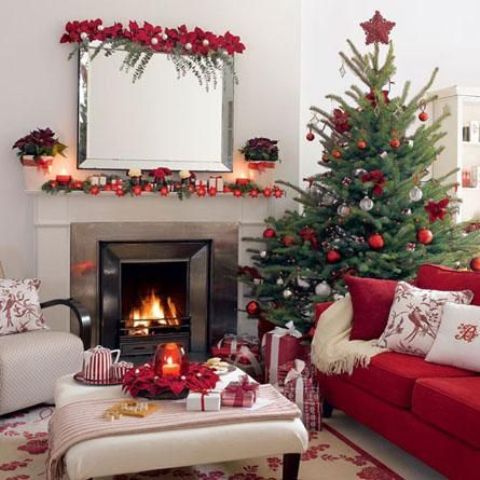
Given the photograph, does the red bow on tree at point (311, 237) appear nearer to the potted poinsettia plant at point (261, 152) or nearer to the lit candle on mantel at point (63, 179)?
the potted poinsettia plant at point (261, 152)

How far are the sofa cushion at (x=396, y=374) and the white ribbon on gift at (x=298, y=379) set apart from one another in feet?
1.09

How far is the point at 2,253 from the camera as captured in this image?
527 cm

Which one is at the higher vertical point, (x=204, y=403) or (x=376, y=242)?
(x=376, y=242)

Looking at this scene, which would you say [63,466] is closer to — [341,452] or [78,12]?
[341,452]

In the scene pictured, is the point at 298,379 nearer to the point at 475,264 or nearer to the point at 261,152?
the point at 475,264

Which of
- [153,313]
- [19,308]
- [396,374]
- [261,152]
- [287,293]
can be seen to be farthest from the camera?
[153,313]

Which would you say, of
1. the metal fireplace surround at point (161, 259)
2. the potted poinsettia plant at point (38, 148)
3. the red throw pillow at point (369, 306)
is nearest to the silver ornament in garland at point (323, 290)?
the red throw pillow at point (369, 306)

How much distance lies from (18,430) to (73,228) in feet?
5.87

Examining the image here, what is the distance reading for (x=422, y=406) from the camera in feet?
10.5

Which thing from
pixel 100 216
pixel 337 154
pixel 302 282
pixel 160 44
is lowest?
pixel 302 282

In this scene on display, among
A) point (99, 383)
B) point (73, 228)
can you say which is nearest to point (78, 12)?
point (73, 228)

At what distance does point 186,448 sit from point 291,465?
0.49 meters

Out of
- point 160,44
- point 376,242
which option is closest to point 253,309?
point 376,242

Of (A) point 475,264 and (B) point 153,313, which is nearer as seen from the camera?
(A) point 475,264
